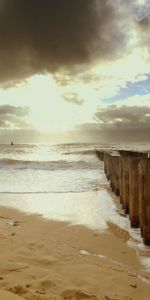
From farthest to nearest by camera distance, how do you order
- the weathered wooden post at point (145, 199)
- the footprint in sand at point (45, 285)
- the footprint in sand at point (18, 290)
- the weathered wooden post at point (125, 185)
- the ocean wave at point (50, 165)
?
the ocean wave at point (50, 165) < the weathered wooden post at point (125, 185) < the weathered wooden post at point (145, 199) < the footprint in sand at point (45, 285) < the footprint in sand at point (18, 290)

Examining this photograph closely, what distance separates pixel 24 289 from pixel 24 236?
2405 mm

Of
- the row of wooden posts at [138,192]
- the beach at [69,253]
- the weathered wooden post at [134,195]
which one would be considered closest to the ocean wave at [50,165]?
the beach at [69,253]

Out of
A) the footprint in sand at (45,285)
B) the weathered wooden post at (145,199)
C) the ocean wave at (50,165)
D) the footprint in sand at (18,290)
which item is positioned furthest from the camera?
the ocean wave at (50,165)

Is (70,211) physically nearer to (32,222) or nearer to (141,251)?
(32,222)

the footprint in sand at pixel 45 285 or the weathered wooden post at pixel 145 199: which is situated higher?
the weathered wooden post at pixel 145 199

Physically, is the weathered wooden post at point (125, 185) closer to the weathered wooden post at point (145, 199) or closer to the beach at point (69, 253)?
the beach at point (69, 253)

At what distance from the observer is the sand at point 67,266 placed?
3412 mm

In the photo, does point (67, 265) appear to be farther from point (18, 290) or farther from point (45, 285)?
point (18, 290)

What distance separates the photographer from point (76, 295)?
3.36 meters

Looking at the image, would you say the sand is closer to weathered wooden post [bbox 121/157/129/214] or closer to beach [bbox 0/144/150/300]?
beach [bbox 0/144/150/300]

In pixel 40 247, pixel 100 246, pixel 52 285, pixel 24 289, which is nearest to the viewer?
pixel 24 289

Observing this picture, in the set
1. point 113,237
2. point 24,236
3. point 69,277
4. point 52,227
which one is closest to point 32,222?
point 52,227

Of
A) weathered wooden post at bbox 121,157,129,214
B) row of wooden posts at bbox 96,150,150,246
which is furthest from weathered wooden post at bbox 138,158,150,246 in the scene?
weathered wooden post at bbox 121,157,129,214

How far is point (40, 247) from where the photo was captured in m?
5.03
